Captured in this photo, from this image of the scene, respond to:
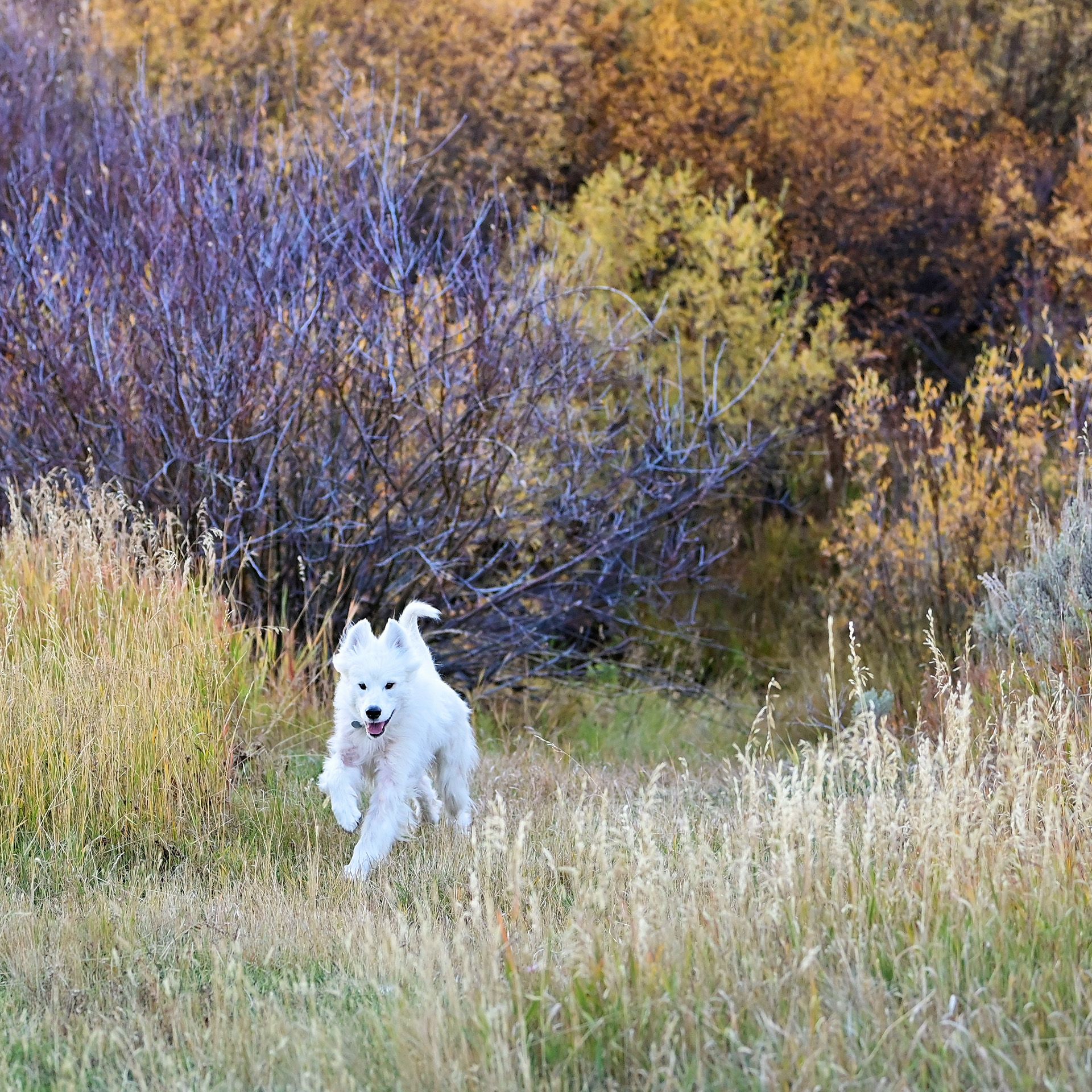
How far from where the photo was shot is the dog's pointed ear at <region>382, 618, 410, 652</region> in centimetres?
504

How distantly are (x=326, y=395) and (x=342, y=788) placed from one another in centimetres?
318

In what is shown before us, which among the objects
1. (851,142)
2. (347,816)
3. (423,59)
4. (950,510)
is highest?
(423,59)

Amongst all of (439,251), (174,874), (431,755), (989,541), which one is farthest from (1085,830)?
(439,251)

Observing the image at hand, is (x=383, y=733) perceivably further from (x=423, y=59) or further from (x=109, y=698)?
(x=423, y=59)

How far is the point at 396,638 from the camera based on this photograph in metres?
5.08

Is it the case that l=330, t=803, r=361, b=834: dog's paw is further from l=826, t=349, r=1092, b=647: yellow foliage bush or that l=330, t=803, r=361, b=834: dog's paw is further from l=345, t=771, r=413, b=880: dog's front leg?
l=826, t=349, r=1092, b=647: yellow foliage bush

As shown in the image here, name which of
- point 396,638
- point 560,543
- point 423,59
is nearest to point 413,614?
point 396,638

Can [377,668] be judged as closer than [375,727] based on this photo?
No

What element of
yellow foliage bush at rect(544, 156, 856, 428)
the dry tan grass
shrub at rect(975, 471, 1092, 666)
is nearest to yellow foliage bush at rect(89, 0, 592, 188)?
yellow foliage bush at rect(544, 156, 856, 428)

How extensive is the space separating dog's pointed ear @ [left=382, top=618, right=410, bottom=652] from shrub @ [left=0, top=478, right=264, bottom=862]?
A: 0.80 meters

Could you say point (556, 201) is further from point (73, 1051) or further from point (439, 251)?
point (73, 1051)

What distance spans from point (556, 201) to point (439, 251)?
22.6 ft

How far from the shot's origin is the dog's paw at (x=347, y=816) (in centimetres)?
498

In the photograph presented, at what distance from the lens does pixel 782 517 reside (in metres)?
11.5
